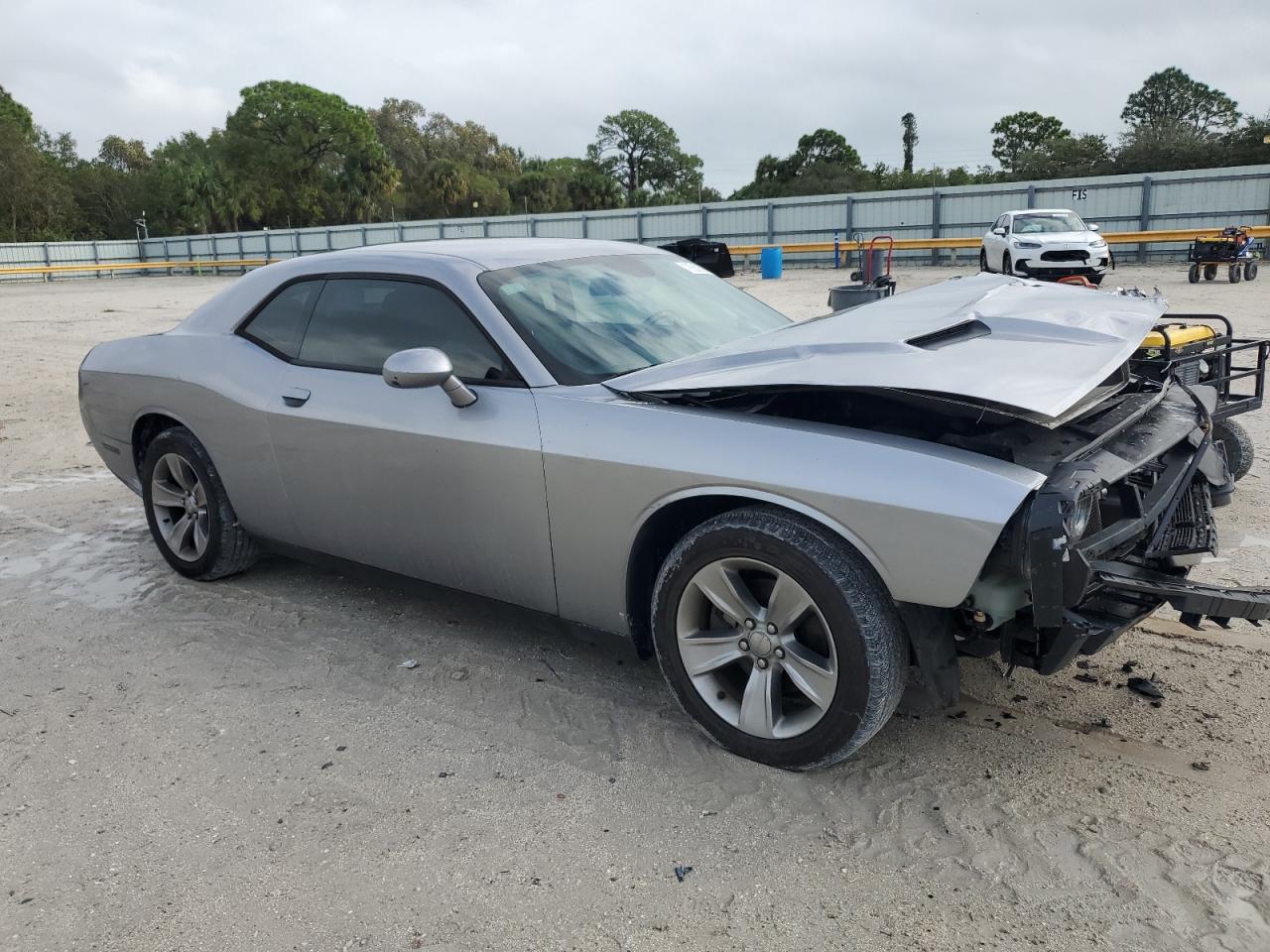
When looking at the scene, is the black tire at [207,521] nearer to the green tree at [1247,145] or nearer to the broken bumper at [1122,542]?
the broken bumper at [1122,542]

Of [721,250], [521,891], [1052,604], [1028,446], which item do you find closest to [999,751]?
[1052,604]

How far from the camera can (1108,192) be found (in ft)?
92.5

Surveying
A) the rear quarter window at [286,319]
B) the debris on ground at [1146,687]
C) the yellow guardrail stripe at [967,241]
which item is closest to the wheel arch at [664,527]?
the debris on ground at [1146,687]

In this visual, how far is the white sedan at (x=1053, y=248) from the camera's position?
19531 millimetres

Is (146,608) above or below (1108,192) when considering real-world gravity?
below

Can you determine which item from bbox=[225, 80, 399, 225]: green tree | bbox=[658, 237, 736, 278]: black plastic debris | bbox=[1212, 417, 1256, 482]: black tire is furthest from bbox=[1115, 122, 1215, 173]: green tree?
bbox=[225, 80, 399, 225]: green tree

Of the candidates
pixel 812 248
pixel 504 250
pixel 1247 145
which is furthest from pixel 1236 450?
pixel 1247 145

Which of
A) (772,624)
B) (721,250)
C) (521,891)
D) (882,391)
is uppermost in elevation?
(721,250)

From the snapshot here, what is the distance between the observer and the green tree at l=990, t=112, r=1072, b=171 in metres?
70.7

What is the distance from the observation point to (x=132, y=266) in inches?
1870

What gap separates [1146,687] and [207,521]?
13.1 feet

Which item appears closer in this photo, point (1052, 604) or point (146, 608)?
point (1052, 604)

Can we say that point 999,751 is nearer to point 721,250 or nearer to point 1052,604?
point 1052,604

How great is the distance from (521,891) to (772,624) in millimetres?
1002
